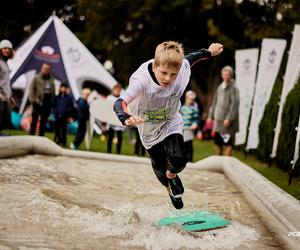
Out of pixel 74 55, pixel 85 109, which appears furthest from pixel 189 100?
pixel 74 55

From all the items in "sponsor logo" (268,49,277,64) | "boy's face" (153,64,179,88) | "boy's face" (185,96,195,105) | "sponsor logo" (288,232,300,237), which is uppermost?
"sponsor logo" (268,49,277,64)

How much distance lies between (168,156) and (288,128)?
4737 mm

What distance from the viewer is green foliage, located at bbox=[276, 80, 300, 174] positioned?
27.3 ft

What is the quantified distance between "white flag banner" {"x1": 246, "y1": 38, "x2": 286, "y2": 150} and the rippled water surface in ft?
13.6

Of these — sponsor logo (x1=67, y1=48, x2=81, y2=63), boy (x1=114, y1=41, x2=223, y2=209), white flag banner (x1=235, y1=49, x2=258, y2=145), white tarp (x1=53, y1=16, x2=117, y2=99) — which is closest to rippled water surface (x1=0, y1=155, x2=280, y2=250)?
boy (x1=114, y1=41, x2=223, y2=209)

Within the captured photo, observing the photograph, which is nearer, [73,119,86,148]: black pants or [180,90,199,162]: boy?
[180,90,199,162]: boy

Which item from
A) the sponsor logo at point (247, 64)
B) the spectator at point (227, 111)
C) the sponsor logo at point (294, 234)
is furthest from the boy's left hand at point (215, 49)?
the sponsor logo at point (247, 64)

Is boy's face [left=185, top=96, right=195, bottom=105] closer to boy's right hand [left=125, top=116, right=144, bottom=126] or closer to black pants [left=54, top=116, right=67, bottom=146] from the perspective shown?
black pants [left=54, top=116, right=67, bottom=146]

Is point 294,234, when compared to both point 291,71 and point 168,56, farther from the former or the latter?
point 291,71

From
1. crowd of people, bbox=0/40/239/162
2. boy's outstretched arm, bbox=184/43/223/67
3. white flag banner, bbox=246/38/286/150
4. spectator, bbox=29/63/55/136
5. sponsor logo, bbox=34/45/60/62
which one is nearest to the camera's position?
boy's outstretched arm, bbox=184/43/223/67

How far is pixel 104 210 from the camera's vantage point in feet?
14.4

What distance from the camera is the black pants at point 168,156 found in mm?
4414

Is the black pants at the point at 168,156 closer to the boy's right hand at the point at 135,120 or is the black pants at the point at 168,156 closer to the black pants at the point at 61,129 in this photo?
the boy's right hand at the point at 135,120

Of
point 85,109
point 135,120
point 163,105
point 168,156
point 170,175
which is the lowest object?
point 170,175
